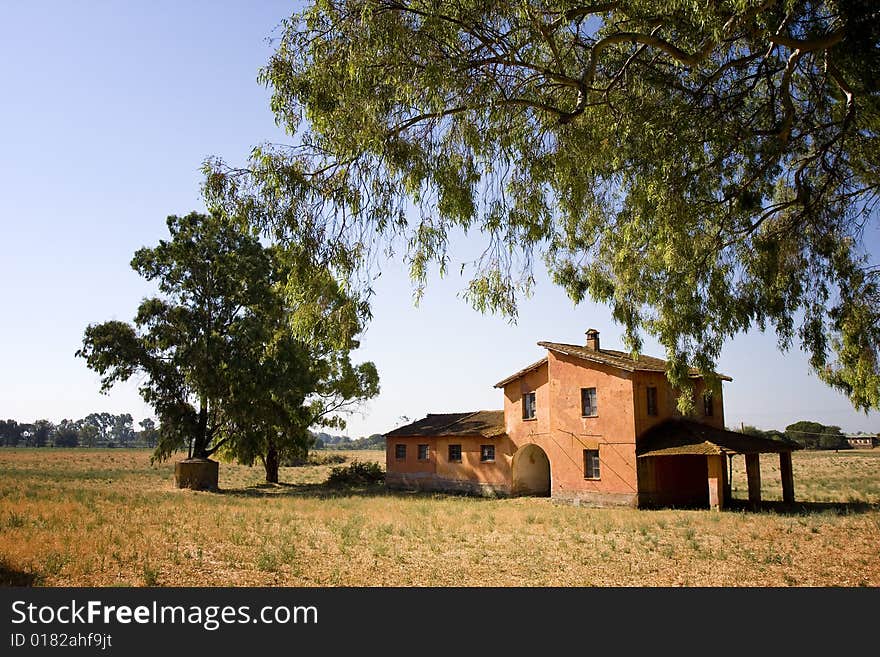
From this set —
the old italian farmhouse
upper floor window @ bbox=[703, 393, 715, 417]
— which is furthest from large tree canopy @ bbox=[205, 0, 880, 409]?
upper floor window @ bbox=[703, 393, 715, 417]

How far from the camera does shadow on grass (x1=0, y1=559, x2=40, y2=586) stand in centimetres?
1042

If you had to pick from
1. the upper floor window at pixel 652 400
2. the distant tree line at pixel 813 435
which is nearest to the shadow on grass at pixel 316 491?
the upper floor window at pixel 652 400

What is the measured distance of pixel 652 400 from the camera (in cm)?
2920

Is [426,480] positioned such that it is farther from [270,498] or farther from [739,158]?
[739,158]

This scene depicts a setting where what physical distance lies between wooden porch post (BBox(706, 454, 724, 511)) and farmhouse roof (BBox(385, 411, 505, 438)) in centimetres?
1182

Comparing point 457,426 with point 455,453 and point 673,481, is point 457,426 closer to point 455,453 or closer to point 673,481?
point 455,453

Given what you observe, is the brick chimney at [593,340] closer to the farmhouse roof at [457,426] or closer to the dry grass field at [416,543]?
the farmhouse roof at [457,426]

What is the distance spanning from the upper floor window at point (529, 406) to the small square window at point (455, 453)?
5335 mm

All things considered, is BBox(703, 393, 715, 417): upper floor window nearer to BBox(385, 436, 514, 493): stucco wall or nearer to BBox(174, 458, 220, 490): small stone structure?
BBox(385, 436, 514, 493): stucco wall

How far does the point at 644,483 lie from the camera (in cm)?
2731

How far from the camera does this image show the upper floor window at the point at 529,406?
33375 mm

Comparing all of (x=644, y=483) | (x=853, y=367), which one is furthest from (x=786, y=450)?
(x=853, y=367)

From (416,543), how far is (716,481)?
1460cm

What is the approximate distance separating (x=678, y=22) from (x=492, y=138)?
3.57 meters
